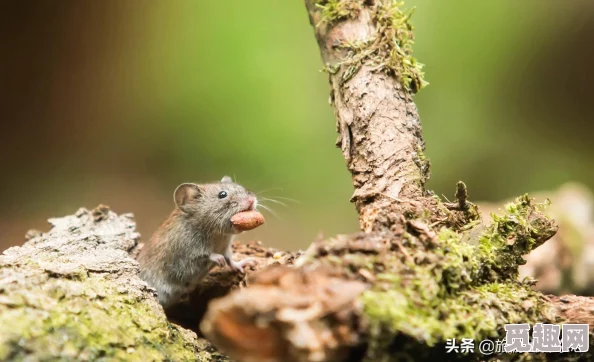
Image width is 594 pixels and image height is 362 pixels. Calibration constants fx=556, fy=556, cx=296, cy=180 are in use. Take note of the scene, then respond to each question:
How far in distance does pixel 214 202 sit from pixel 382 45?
69.2 inches

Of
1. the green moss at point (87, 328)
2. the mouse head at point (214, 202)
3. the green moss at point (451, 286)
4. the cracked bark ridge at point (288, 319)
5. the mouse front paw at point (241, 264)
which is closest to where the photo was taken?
the cracked bark ridge at point (288, 319)

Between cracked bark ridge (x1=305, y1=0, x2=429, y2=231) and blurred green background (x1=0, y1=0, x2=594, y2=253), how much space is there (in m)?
3.83

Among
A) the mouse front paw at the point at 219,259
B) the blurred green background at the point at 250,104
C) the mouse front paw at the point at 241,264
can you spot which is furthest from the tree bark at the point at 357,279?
the blurred green background at the point at 250,104

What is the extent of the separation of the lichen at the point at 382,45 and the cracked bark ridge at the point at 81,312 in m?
1.76

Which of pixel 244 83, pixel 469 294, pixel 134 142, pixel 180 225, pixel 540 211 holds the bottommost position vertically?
pixel 469 294

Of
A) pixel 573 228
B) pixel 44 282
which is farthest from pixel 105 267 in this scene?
pixel 573 228

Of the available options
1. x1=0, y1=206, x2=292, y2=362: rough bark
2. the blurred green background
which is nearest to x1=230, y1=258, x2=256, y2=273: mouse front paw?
x1=0, y1=206, x2=292, y2=362: rough bark

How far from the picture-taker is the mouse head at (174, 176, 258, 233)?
4203 millimetres

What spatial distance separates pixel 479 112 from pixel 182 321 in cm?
525

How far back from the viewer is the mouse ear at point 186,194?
4355mm

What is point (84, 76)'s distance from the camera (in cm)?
791

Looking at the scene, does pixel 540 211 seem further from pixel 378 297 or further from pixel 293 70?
pixel 293 70

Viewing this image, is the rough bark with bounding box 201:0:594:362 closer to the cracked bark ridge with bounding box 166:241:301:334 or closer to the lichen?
the lichen

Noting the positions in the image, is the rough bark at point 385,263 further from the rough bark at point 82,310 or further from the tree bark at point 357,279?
the rough bark at point 82,310
